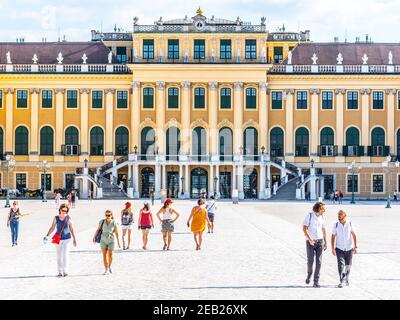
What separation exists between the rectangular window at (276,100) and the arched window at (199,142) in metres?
6.45

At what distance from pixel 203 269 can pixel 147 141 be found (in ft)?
190

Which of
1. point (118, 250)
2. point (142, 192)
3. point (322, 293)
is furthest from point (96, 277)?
point (142, 192)

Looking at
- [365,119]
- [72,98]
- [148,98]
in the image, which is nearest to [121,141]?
[148,98]

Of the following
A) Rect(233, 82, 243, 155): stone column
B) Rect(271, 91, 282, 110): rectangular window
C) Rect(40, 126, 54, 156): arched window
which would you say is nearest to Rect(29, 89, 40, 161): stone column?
Rect(40, 126, 54, 156): arched window

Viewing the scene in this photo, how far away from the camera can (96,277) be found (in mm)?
19703

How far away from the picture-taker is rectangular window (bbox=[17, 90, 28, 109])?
8000 centimetres

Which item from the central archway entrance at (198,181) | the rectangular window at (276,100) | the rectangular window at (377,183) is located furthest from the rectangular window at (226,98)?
the rectangular window at (377,183)

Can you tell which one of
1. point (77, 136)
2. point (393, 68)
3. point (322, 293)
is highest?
point (393, 68)

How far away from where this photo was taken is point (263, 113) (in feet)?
259

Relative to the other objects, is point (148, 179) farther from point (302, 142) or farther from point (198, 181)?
point (302, 142)

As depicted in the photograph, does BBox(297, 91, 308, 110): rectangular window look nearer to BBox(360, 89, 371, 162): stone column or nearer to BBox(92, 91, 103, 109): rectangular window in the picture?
BBox(360, 89, 371, 162): stone column

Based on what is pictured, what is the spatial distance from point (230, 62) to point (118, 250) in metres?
53.9
